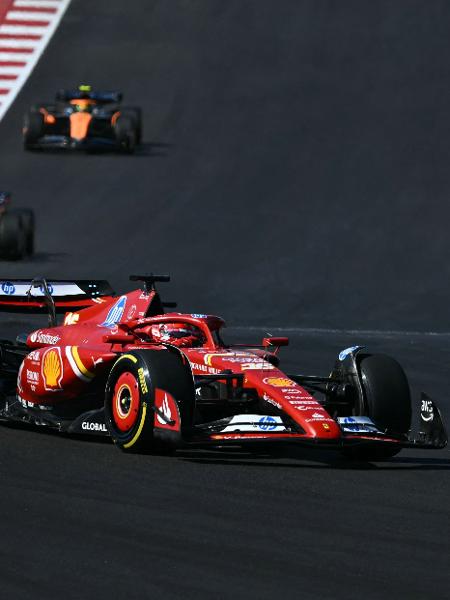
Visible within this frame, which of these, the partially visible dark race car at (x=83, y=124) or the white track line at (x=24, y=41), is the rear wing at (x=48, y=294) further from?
the white track line at (x=24, y=41)

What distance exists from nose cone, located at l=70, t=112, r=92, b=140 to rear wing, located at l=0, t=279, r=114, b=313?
1713 cm

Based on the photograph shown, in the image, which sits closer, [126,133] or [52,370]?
[52,370]

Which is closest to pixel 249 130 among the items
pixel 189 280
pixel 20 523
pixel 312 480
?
pixel 189 280

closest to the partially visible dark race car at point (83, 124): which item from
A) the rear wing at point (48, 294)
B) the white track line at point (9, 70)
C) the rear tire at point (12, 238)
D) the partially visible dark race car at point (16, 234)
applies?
the white track line at point (9, 70)

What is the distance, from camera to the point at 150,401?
10352mm

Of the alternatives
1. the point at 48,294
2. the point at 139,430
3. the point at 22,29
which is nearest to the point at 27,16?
the point at 22,29

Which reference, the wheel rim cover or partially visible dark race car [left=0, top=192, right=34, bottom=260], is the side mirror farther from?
partially visible dark race car [left=0, top=192, right=34, bottom=260]

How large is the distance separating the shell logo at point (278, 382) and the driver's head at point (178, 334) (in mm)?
970

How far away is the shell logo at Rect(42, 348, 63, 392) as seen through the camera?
1169 centimetres

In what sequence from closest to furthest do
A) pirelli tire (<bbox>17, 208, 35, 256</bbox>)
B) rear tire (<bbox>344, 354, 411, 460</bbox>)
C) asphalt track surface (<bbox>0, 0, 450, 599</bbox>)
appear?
asphalt track surface (<bbox>0, 0, 450, 599</bbox>) → rear tire (<bbox>344, 354, 411, 460</bbox>) → pirelli tire (<bbox>17, 208, 35, 256</bbox>)

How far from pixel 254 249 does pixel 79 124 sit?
8393mm

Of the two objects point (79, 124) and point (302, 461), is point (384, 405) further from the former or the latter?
point (79, 124)

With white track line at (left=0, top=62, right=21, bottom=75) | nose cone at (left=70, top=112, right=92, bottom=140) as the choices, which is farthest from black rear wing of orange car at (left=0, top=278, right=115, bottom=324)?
white track line at (left=0, top=62, right=21, bottom=75)

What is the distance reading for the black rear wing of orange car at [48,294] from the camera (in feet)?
42.4
